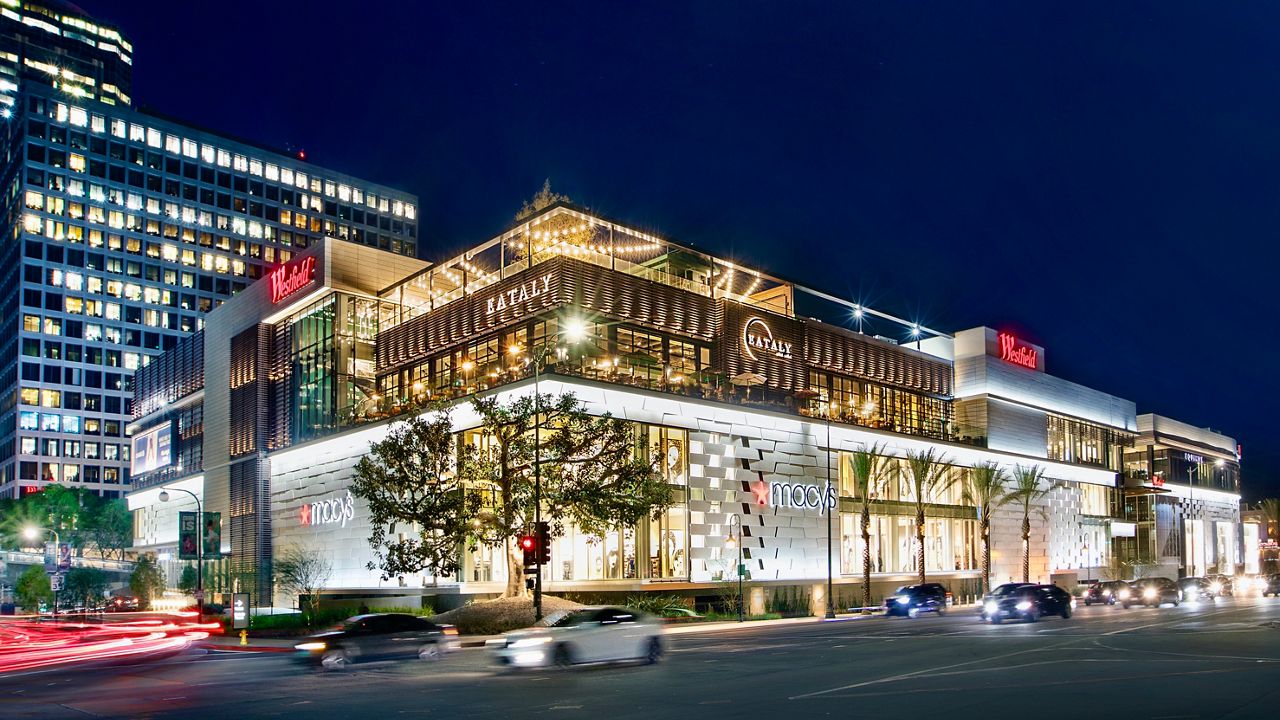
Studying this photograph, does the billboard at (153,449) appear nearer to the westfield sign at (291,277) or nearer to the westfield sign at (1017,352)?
the westfield sign at (291,277)

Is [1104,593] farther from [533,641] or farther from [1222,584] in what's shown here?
[533,641]

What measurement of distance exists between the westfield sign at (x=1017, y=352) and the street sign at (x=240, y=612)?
63.0m

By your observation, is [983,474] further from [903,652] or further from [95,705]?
[95,705]

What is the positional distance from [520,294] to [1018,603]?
30892 mm

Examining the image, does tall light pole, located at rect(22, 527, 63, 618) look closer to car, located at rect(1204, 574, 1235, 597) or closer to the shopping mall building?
the shopping mall building

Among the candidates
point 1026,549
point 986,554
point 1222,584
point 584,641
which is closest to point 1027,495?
point 1026,549

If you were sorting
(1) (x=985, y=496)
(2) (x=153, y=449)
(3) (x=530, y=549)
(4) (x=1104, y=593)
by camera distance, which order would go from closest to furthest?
(3) (x=530, y=549) → (4) (x=1104, y=593) → (1) (x=985, y=496) → (2) (x=153, y=449)

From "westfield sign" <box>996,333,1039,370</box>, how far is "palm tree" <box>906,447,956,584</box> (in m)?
13.0

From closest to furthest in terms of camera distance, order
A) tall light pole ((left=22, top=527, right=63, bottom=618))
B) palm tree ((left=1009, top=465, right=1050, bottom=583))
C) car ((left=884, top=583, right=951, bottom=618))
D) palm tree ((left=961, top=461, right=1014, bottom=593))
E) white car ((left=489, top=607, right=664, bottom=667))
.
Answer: white car ((left=489, top=607, right=664, bottom=667)) → car ((left=884, top=583, right=951, bottom=618)) → tall light pole ((left=22, top=527, right=63, bottom=618)) → palm tree ((left=961, top=461, right=1014, bottom=593)) → palm tree ((left=1009, top=465, right=1050, bottom=583))

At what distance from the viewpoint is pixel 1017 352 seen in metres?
90.7

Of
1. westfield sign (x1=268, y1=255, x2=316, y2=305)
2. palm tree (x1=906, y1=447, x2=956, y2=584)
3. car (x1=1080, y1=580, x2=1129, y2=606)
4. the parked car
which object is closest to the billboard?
westfield sign (x1=268, y1=255, x2=316, y2=305)

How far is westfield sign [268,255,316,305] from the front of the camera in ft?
247

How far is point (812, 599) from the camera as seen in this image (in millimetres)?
64875

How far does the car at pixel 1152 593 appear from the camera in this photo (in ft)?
196
